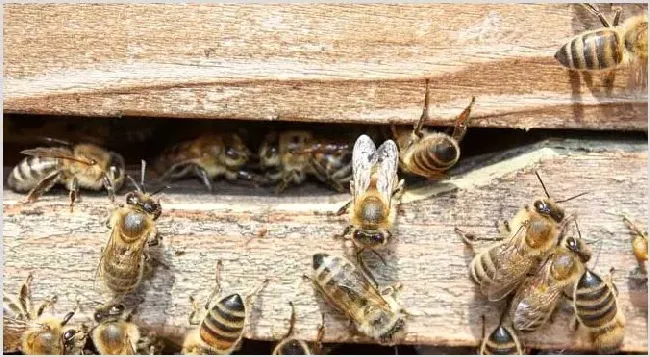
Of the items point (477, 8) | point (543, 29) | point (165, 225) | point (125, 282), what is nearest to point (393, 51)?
point (477, 8)

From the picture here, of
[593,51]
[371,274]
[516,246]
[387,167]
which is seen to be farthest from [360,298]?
[593,51]

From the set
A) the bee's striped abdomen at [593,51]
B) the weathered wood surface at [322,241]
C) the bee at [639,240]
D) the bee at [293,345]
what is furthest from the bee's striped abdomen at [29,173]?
the bee at [639,240]

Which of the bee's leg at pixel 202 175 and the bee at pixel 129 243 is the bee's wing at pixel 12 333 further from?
the bee's leg at pixel 202 175

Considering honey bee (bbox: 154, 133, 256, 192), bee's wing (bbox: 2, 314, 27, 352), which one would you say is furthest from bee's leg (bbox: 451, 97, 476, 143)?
bee's wing (bbox: 2, 314, 27, 352)

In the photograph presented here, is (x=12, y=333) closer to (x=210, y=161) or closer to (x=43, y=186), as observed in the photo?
(x=43, y=186)

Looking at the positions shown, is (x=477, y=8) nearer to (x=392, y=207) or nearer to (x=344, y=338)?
(x=392, y=207)
